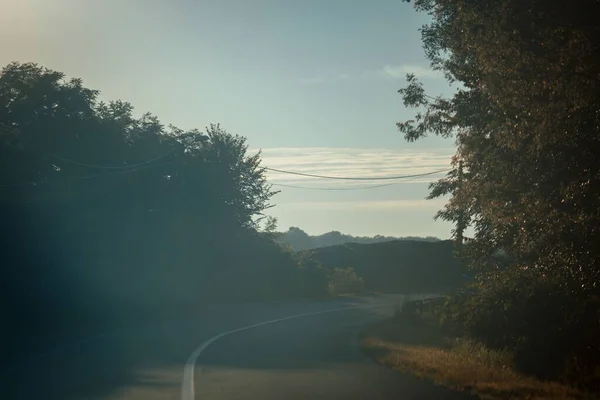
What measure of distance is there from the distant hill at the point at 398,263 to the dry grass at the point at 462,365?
52.8 metres

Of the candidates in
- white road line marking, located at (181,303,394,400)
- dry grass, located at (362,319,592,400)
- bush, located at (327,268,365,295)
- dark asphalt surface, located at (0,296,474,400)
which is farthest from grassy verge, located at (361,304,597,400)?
bush, located at (327,268,365,295)

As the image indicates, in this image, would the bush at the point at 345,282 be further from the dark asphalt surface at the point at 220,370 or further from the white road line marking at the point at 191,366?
the dark asphalt surface at the point at 220,370

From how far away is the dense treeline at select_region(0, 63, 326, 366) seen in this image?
29.8m

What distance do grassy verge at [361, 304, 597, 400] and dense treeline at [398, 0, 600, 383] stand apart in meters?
0.52

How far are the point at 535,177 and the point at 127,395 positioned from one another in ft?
27.8

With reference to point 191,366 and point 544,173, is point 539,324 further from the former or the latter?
point 191,366

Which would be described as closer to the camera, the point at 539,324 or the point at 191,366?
the point at 539,324

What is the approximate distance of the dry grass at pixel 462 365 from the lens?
12758mm

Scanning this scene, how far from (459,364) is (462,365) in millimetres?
268

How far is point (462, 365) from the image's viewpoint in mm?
16781

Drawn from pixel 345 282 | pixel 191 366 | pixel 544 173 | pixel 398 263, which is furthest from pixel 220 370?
pixel 398 263

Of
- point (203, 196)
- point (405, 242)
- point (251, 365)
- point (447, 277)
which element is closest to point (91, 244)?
point (203, 196)

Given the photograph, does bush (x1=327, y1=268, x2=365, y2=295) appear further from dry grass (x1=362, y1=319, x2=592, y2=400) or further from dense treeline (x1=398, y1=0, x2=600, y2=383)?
dense treeline (x1=398, y1=0, x2=600, y2=383)

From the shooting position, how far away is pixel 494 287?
1891cm
